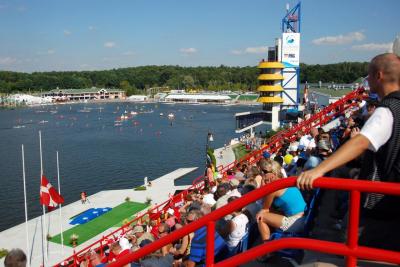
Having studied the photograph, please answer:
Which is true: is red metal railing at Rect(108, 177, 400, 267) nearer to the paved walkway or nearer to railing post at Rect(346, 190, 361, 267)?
railing post at Rect(346, 190, 361, 267)

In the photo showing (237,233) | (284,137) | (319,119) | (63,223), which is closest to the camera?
(237,233)

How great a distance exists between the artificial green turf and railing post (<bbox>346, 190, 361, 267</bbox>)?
19631 mm

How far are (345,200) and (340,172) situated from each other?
16.4 inches

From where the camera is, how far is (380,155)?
260 cm

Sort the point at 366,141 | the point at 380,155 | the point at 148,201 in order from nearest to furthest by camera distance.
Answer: the point at 366,141 → the point at 380,155 → the point at 148,201

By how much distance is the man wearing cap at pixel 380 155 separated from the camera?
247cm

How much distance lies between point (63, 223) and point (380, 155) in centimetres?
2357

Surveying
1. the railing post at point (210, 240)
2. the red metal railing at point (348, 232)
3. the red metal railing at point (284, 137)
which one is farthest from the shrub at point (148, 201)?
the red metal railing at point (348, 232)

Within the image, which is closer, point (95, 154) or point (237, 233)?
point (237, 233)

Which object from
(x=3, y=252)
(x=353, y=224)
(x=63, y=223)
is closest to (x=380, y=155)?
(x=353, y=224)

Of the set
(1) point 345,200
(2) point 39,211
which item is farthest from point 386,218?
(2) point 39,211

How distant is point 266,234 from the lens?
4426mm

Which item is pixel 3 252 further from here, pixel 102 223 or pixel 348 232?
pixel 348 232

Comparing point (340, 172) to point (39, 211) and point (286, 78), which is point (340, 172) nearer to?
point (39, 211)
